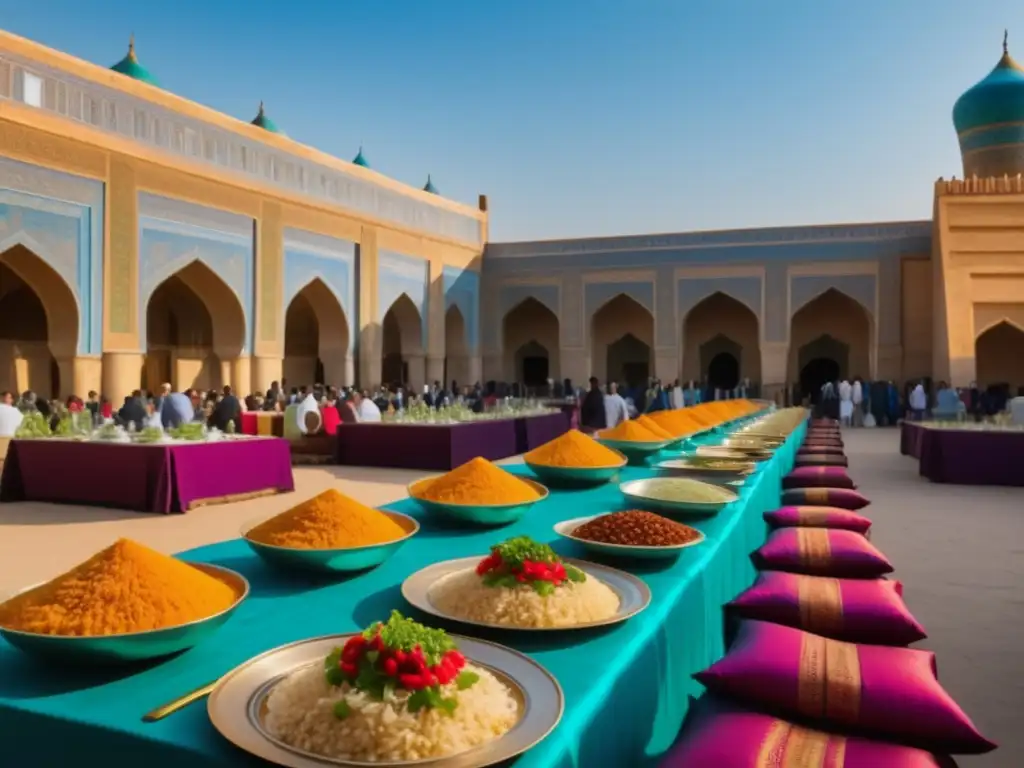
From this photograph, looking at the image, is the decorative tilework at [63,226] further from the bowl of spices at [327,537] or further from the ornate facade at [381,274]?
the bowl of spices at [327,537]

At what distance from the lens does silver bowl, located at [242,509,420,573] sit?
1682 mm

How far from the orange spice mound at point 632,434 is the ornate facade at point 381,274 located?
9.82 metres

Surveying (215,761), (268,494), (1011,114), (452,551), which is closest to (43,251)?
(268,494)

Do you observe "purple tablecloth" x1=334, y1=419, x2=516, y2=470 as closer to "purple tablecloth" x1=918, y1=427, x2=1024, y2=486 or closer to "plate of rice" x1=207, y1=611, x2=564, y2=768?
"purple tablecloth" x1=918, y1=427, x2=1024, y2=486

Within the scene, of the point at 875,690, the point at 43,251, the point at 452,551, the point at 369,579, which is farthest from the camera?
the point at 43,251

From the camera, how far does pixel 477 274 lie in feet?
70.5

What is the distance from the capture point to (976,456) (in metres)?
8.12

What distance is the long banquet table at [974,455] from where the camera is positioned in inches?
312

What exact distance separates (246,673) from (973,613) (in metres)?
3.79

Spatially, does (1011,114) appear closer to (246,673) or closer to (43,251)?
(43,251)

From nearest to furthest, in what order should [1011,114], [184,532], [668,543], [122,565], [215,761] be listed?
[215,761] < [122,565] < [668,543] < [184,532] < [1011,114]

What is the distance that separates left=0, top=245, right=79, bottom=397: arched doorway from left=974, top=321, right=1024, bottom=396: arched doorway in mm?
18170

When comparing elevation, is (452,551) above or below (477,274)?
below

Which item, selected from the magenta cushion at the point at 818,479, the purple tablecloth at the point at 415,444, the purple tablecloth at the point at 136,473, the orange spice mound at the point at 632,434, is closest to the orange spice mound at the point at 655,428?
the orange spice mound at the point at 632,434
